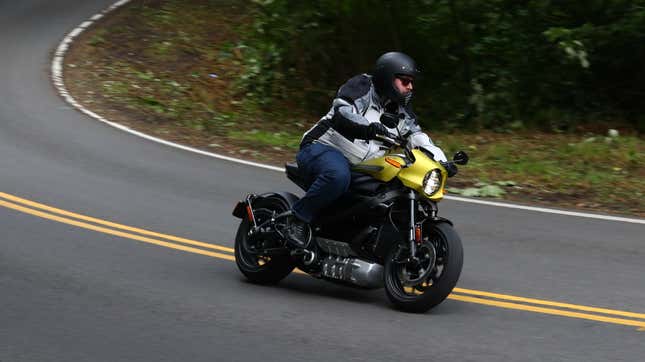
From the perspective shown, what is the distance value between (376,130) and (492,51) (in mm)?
11877

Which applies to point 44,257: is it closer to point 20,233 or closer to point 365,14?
point 20,233

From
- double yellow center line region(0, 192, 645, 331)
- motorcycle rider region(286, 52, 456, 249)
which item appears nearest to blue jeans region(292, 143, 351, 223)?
motorcycle rider region(286, 52, 456, 249)

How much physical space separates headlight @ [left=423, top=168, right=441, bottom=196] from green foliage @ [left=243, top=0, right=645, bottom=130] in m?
9.93

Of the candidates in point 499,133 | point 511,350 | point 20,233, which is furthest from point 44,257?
point 499,133

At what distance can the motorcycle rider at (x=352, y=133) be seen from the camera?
801cm

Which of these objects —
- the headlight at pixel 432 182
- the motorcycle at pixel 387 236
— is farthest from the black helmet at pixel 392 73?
the headlight at pixel 432 182

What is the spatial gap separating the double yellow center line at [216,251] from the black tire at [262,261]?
0.82m

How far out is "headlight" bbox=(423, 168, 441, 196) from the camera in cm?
779

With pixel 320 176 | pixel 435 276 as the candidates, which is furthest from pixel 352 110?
pixel 435 276

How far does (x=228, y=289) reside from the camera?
8.83 m

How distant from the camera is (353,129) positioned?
7945 millimetres

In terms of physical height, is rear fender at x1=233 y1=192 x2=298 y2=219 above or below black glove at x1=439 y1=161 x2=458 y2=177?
below

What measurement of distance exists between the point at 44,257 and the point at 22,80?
12.6 metres

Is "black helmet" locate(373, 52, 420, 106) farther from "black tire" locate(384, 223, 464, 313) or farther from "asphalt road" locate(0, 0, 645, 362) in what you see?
"asphalt road" locate(0, 0, 645, 362)
